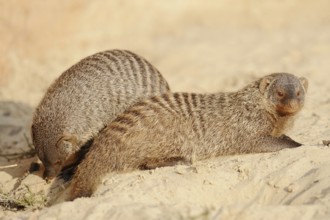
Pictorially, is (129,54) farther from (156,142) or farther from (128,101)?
(156,142)

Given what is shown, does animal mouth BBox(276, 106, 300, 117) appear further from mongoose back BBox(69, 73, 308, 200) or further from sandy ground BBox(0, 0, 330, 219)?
sandy ground BBox(0, 0, 330, 219)

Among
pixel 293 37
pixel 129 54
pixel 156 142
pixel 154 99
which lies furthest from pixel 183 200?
pixel 293 37

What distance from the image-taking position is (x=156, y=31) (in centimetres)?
774

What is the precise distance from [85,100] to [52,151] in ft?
1.53

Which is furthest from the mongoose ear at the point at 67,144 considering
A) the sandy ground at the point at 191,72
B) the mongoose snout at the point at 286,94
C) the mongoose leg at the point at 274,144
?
the mongoose snout at the point at 286,94

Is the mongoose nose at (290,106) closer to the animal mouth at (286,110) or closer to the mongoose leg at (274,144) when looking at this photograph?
the animal mouth at (286,110)

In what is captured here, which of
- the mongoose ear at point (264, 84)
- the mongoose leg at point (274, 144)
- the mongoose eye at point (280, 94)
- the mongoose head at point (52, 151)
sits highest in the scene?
the mongoose ear at point (264, 84)

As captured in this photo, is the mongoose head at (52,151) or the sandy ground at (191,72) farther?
the mongoose head at (52,151)

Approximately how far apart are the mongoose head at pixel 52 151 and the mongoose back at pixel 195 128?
28cm

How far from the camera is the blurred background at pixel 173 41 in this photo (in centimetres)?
612

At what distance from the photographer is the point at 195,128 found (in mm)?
3963

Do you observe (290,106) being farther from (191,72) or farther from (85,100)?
(191,72)

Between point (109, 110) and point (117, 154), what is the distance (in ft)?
1.96

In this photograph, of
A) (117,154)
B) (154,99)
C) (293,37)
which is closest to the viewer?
(117,154)
